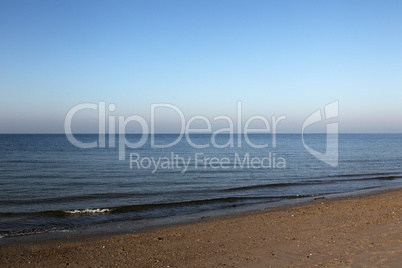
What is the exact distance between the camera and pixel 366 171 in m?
31.8

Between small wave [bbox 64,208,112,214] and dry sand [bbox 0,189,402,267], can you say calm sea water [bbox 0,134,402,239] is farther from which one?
dry sand [bbox 0,189,402,267]

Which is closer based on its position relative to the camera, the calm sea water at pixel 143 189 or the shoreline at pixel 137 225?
the shoreline at pixel 137 225

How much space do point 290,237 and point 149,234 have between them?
4167mm

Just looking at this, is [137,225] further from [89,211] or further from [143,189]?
[143,189]

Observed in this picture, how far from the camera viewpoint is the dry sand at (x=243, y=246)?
782cm

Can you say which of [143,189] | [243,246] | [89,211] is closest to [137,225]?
[89,211]

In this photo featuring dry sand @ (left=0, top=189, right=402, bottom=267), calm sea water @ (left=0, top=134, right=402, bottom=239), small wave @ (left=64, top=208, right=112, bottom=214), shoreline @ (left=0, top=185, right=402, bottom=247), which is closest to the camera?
dry sand @ (left=0, top=189, right=402, bottom=267)

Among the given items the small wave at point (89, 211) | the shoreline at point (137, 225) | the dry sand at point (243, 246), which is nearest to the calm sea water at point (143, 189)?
the small wave at point (89, 211)

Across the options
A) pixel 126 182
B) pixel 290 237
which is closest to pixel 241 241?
pixel 290 237

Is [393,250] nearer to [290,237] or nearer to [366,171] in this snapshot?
[290,237]

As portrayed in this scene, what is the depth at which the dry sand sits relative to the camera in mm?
7820

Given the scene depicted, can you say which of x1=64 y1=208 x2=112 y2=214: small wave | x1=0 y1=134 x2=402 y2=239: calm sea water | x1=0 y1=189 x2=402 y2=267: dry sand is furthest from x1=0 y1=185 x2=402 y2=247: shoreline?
x1=64 y1=208 x2=112 y2=214: small wave

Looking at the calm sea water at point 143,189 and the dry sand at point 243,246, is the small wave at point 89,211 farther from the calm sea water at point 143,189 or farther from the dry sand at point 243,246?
the dry sand at point 243,246

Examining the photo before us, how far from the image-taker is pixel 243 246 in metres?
9.12
